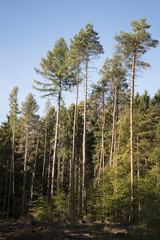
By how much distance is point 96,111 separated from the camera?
2250 centimetres

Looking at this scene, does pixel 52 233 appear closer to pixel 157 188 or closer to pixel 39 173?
pixel 157 188

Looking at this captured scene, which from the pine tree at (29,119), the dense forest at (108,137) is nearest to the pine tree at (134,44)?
the dense forest at (108,137)

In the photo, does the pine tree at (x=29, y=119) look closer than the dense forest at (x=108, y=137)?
No

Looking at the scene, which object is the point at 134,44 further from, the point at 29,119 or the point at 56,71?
the point at 29,119

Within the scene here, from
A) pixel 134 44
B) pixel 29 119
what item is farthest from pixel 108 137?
pixel 134 44

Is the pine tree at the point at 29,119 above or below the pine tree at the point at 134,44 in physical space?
below

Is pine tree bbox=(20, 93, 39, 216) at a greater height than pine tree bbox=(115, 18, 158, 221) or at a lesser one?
lesser

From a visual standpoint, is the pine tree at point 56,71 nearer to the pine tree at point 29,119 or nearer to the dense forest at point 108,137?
the dense forest at point 108,137

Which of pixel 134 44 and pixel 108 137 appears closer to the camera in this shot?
pixel 134 44

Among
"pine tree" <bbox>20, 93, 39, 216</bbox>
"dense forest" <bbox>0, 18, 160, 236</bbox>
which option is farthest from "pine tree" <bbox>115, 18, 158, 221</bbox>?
"pine tree" <bbox>20, 93, 39, 216</bbox>

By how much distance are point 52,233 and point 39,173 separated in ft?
76.8

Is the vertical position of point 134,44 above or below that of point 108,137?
above

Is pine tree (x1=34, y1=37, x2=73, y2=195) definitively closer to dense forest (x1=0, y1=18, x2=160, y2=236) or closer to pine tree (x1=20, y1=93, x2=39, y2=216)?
dense forest (x1=0, y1=18, x2=160, y2=236)

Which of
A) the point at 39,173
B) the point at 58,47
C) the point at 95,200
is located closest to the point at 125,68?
the point at 58,47
